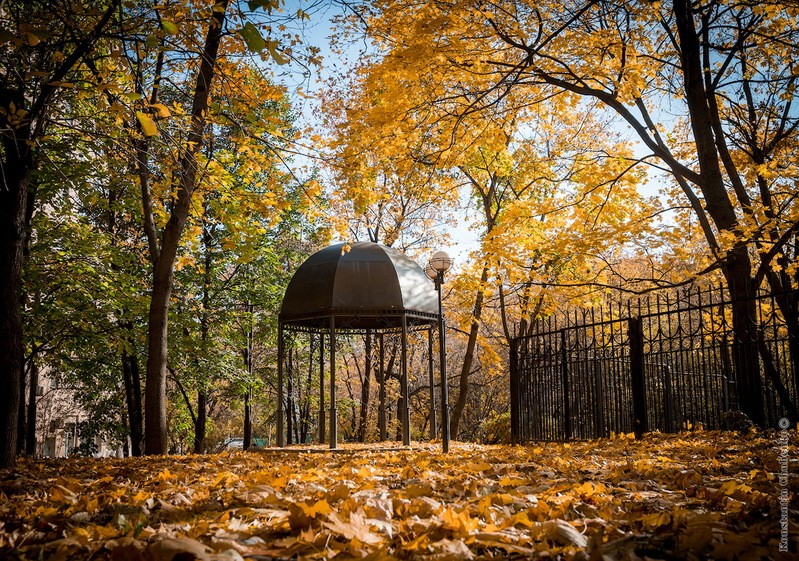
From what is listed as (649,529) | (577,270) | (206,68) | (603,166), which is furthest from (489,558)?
Answer: (577,270)

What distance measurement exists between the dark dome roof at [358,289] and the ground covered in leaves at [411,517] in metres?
7.12

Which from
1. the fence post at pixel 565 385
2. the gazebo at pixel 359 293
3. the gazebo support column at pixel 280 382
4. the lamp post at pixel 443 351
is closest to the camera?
the lamp post at pixel 443 351

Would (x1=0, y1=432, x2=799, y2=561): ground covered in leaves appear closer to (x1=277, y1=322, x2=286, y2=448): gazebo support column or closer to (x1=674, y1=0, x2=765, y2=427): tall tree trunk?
(x1=674, y1=0, x2=765, y2=427): tall tree trunk

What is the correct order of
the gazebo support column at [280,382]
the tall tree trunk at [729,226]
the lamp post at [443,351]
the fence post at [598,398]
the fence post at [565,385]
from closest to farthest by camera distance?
the tall tree trunk at [729,226], the lamp post at [443,351], the fence post at [598,398], the fence post at [565,385], the gazebo support column at [280,382]

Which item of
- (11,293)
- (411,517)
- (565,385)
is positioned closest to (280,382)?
(565,385)

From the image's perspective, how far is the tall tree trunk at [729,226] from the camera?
25.6ft

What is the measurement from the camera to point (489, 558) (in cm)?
183

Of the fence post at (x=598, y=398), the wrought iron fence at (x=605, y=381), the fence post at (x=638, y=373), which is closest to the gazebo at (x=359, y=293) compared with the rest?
the wrought iron fence at (x=605, y=381)

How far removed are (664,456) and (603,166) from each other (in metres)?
7.05

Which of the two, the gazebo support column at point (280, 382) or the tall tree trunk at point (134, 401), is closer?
the gazebo support column at point (280, 382)

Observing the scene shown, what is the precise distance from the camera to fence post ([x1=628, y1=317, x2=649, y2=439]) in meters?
8.62

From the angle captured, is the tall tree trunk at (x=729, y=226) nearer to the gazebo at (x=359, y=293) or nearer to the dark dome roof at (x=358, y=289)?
the gazebo at (x=359, y=293)

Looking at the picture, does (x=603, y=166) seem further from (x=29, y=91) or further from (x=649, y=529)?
(x=649, y=529)

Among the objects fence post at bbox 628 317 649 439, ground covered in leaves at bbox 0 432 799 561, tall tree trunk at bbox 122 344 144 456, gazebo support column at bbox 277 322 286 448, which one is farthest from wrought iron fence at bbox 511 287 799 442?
tall tree trunk at bbox 122 344 144 456
